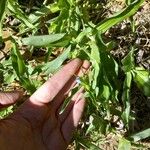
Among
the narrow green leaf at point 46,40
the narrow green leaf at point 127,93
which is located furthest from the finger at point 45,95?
the narrow green leaf at point 127,93

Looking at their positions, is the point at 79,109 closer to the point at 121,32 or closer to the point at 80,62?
the point at 80,62

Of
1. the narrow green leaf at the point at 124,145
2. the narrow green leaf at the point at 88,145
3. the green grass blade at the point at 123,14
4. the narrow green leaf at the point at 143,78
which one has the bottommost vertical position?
the narrow green leaf at the point at 124,145

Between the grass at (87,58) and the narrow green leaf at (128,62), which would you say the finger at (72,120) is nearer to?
the grass at (87,58)

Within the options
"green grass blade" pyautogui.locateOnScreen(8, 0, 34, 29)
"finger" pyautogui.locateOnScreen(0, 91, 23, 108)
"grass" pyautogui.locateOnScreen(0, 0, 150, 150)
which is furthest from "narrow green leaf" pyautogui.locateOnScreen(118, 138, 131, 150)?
"green grass blade" pyautogui.locateOnScreen(8, 0, 34, 29)

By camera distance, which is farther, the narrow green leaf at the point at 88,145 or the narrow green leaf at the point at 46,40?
the narrow green leaf at the point at 88,145

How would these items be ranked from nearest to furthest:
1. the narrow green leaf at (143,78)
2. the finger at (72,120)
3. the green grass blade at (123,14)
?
the green grass blade at (123,14), the narrow green leaf at (143,78), the finger at (72,120)

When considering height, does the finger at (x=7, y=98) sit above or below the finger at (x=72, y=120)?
above

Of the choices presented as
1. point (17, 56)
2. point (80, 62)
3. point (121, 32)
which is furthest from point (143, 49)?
point (17, 56)

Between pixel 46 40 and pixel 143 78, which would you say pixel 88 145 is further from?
pixel 46 40
